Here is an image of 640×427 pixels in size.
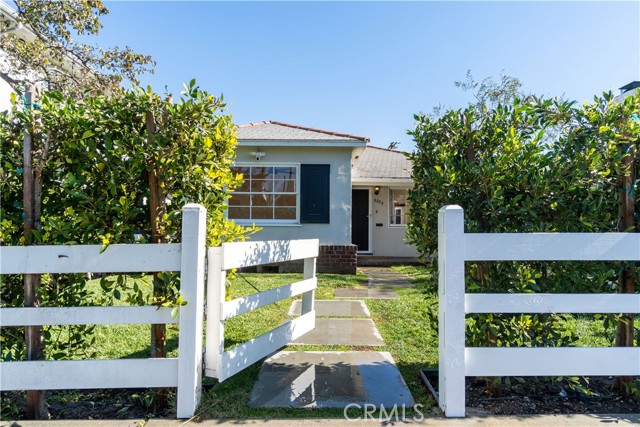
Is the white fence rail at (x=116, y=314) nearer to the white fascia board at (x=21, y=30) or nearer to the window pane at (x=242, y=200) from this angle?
the white fascia board at (x=21, y=30)

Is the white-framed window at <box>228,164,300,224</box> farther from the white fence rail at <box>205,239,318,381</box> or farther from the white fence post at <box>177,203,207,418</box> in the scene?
the white fence post at <box>177,203,207,418</box>

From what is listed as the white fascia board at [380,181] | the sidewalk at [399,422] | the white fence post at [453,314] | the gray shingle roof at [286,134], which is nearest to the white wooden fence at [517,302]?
the white fence post at [453,314]

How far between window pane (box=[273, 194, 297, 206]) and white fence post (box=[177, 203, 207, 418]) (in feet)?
26.3

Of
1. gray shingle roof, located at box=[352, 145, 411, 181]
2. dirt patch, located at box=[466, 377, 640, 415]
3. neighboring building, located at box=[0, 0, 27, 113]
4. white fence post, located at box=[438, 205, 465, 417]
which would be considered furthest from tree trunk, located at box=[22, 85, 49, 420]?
gray shingle roof, located at box=[352, 145, 411, 181]

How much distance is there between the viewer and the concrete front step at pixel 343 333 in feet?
14.1

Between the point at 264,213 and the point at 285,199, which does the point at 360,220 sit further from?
the point at 264,213

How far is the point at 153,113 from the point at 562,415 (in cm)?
346

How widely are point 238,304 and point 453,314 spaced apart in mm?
1530

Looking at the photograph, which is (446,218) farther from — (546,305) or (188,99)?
(188,99)

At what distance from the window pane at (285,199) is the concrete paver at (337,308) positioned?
4.34 meters

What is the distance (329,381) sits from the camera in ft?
10.5

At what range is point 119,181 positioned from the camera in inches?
99.1

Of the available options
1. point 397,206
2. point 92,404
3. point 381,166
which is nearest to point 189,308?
point 92,404

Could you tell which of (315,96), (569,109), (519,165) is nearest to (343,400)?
(519,165)
